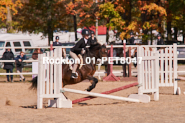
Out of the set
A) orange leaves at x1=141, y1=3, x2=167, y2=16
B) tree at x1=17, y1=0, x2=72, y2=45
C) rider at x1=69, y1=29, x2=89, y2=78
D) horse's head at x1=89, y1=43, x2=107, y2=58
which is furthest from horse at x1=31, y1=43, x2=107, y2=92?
tree at x1=17, y1=0, x2=72, y2=45

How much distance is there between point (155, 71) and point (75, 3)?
82.1 feet

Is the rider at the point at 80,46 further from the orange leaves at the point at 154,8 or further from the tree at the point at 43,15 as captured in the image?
the tree at the point at 43,15

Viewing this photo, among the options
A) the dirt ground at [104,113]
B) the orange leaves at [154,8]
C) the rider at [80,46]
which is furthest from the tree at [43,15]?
the rider at [80,46]

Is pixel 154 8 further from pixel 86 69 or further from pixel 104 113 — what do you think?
pixel 104 113

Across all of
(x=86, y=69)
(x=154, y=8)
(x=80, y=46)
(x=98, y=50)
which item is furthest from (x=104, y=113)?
(x=154, y=8)

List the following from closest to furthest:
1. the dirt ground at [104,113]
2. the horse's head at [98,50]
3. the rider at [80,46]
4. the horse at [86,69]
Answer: the dirt ground at [104,113]
the rider at [80,46]
the horse at [86,69]
the horse's head at [98,50]

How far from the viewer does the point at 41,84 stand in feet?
29.6

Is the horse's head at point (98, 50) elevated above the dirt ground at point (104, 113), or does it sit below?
above

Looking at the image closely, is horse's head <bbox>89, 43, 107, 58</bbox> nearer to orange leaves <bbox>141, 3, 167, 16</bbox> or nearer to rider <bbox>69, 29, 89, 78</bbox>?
rider <bbox>69, 29, 89, 78</bbox>

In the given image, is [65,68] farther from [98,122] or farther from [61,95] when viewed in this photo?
[98,122]

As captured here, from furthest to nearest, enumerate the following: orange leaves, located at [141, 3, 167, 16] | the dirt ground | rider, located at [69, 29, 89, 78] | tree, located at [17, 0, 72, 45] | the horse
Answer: tree, located at [17, 0, 72, 45] → orange leaves, located at [141, 3, 167, 16] → the horse → rider, located at [69, 29, 89, 78] → the dirt ground

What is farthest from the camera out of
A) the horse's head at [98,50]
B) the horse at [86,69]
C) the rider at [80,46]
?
the horse's head at [98,50]

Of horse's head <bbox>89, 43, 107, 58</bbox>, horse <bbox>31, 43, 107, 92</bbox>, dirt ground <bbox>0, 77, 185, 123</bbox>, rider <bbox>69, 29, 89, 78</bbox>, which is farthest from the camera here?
horse's head <bbox>89, 43, 107, 58</bbox>

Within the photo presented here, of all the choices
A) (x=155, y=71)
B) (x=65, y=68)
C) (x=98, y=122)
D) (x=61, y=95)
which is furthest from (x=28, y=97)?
(x=98, y=122)
